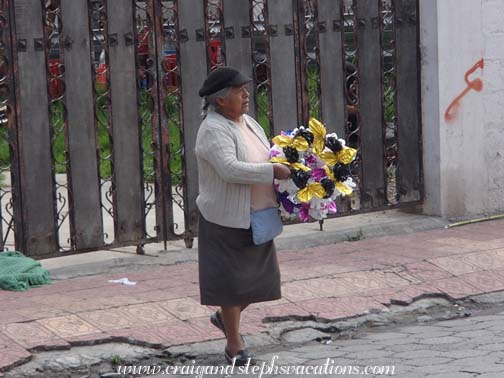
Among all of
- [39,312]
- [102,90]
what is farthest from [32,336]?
[102,90]

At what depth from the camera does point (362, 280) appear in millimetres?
7883

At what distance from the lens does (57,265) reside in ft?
27.6

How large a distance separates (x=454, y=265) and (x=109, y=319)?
277 cm

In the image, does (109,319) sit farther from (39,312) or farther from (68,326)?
(39,312)

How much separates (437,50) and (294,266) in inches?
99.2

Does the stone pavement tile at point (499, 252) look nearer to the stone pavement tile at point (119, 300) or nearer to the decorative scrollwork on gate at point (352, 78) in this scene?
the decorative scrollwork on gate at point (352, 78)

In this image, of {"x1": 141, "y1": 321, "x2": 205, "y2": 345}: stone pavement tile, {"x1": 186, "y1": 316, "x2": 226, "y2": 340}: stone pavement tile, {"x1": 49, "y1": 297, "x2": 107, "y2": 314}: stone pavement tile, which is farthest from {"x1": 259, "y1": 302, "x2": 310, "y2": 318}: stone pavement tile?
{"x1": 49, "y1": 297, "x2": 107, "y2": 314}: stone pavement tile

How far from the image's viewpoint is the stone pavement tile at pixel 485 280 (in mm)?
7922

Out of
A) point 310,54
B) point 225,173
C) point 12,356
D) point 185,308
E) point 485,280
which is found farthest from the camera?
point 310,54

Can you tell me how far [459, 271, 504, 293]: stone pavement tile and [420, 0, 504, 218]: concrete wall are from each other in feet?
5.45

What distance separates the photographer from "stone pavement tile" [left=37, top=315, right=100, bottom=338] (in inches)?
258

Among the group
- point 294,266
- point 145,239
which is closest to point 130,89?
point 145,239

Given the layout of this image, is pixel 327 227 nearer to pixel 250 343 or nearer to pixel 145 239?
pixel 145 239

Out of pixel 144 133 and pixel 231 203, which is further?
pixel 144 133
